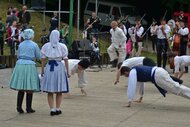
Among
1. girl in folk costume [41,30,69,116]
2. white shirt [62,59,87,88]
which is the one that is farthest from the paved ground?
girl in folk costume [41,30,69,116]

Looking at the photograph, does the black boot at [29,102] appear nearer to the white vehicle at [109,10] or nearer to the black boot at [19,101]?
the black boot at [19,101]

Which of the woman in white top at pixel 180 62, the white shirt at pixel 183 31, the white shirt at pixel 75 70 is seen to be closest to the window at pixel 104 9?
the white shirt at pixel 183 31

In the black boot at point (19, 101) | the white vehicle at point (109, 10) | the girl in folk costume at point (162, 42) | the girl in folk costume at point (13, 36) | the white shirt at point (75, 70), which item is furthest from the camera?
the white vehicle at point (109, 10)

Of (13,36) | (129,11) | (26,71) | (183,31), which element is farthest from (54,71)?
(129,11)

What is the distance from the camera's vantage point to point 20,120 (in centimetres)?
1020

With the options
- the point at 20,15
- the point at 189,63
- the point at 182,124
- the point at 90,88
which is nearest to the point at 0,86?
the point at 90,88

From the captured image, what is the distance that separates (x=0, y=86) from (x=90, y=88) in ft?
8.17

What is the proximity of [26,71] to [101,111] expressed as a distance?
72.6 inches

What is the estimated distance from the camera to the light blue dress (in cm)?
1056

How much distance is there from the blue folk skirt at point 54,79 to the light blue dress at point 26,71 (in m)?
0.19

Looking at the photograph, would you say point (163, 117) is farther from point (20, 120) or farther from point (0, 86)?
point (0, 86)

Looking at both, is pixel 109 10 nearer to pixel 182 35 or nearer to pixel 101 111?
pixel 182 35

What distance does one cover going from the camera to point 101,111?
1130cm

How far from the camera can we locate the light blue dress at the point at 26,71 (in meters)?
10.6
